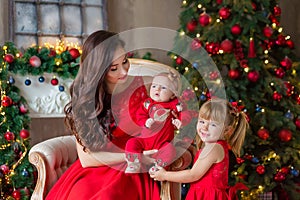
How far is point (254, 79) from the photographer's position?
15.5 feet

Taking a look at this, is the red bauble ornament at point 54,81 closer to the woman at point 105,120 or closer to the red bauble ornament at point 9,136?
the red bauble ornament at point 9,136

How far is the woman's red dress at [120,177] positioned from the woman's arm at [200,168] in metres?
0.09

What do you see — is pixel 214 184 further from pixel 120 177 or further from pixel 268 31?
pixel 268 31

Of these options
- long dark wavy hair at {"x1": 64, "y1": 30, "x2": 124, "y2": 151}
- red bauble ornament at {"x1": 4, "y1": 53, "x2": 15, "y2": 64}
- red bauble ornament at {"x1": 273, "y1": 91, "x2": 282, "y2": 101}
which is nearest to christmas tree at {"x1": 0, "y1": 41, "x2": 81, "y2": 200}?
red bauble ornament at {"x1": 4, "y1": 53, "x2": 15, "y2": 64}

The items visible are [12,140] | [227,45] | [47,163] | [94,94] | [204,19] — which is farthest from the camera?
[204,19]

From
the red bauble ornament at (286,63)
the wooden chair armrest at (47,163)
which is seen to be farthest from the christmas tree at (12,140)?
the red bauble ornament at (286,63)

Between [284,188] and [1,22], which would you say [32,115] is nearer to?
[1,22]

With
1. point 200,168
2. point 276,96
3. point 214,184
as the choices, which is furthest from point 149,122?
point 276,96

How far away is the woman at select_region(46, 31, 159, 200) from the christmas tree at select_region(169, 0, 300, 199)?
225 centimetres

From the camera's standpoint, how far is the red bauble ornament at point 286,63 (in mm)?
4918

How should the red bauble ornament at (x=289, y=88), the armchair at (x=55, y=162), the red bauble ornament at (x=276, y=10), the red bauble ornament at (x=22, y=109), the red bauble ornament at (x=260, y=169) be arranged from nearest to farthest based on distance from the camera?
1. the armchair at (x=55, y=162)
2. the red bauble ornament at (x=22, y=109)
3. the red bauble ornament at (x=260, y=169)
4. the red bauble ornament at (x=289, y=88)
5. the red bauble ornament at (x=276, y=10)

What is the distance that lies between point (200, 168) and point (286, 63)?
2.72 meters

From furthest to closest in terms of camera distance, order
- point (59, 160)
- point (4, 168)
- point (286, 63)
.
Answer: point (286, 63), point (4, 168), point (59, 160)

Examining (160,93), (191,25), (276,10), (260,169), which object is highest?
(276,10)
